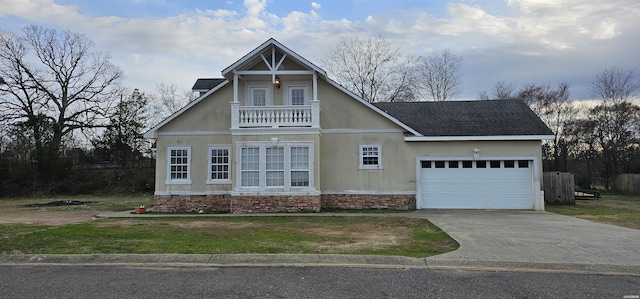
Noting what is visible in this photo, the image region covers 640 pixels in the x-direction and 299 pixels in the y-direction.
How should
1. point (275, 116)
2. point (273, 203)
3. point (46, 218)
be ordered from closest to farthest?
1. point (46, 218)
2. point (273, 203)
3. point (275, 116)

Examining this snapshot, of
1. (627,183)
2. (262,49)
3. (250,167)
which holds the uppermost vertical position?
(262,49)

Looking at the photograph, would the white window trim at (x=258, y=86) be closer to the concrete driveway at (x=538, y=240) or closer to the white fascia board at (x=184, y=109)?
the white fascia board at (x=184, y=109)

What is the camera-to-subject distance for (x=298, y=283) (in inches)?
235

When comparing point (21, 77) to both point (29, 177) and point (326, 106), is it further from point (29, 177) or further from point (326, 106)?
point (326, 106)

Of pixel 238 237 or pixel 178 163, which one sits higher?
pixel 178 163

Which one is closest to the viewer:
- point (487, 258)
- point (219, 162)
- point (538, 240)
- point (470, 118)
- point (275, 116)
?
point (487, 258)

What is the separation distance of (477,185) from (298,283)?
527 inches

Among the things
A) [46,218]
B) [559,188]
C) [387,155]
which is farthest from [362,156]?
[46,218]

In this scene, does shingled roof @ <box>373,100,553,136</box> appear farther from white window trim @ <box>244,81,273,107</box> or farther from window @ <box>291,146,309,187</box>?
white window trim @ <box>244,81,273,107</box>

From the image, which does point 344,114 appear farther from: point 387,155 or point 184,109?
point 184,109

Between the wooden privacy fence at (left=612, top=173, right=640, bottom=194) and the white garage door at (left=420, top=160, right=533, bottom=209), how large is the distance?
1589 cm

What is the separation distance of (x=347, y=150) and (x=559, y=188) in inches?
430

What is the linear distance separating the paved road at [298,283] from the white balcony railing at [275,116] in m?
10.0

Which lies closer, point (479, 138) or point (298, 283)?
point (298, 283)
